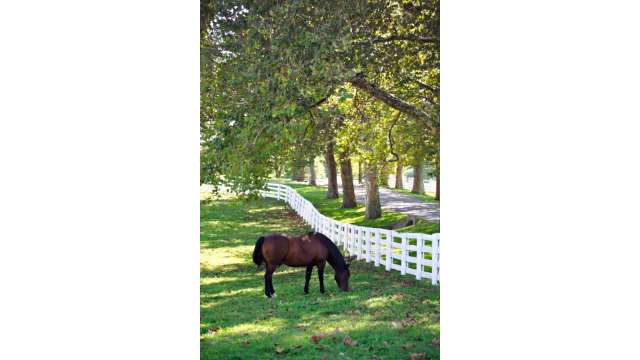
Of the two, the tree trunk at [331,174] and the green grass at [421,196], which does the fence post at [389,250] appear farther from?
the tree trunk at [331,174]

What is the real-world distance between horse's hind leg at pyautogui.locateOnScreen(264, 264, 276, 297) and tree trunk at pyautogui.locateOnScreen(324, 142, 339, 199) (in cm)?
83

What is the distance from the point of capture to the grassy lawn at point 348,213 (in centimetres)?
455

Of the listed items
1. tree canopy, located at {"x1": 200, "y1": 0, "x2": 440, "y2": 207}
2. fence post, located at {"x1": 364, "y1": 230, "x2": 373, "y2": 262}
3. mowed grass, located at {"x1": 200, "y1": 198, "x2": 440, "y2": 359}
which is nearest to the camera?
mowed grass, located at {"x1": 200, "y1": 198, "x2": 440, "y2": 359}

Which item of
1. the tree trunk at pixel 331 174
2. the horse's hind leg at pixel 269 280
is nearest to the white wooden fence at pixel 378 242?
the tree trunk at pixel 331 174

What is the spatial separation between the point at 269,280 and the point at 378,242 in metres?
1.01

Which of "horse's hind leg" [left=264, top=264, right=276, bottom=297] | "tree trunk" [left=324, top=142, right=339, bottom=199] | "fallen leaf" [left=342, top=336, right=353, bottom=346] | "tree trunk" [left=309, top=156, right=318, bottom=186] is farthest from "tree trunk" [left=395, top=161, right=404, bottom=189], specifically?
"fallen leaf" [left=342, top=336, right=353, bottom=346]

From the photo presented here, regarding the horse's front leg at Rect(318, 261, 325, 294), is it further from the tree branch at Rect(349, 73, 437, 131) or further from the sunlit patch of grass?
the tree branch at Rect(349, 73, 437, 131)

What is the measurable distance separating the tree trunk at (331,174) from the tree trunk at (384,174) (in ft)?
1.31

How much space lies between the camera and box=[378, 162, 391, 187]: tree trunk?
475 centimetres

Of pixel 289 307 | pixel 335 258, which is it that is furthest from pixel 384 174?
pixel 289 307
